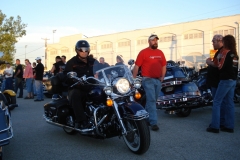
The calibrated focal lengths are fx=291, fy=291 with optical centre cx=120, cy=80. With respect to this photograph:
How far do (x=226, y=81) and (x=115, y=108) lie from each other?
254 centimetres

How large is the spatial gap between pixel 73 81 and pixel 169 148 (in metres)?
1.97

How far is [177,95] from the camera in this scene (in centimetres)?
Answer: 743

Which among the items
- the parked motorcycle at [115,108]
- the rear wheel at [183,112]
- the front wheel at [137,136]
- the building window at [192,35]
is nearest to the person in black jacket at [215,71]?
the rear wheel at [183,112]

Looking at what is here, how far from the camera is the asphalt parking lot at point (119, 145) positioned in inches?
173

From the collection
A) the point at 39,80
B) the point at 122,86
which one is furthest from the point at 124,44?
the point at 122,86

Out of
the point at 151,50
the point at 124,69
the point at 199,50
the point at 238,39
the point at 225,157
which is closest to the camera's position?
the point at 225,157

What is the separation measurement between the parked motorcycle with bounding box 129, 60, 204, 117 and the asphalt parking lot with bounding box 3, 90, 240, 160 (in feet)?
2.17

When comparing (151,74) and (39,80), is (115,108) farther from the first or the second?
(39,80)

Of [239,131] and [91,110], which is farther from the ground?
[91,110]

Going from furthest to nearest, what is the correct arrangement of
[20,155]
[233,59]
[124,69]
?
[233,59] → [124,69] → [20,155]

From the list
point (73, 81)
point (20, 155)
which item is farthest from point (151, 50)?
point (20, 155)

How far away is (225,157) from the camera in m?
4.24

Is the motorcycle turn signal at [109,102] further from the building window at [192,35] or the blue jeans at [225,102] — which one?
the building window at [192,35]

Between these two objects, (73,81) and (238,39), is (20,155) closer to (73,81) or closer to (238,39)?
(73,81)
